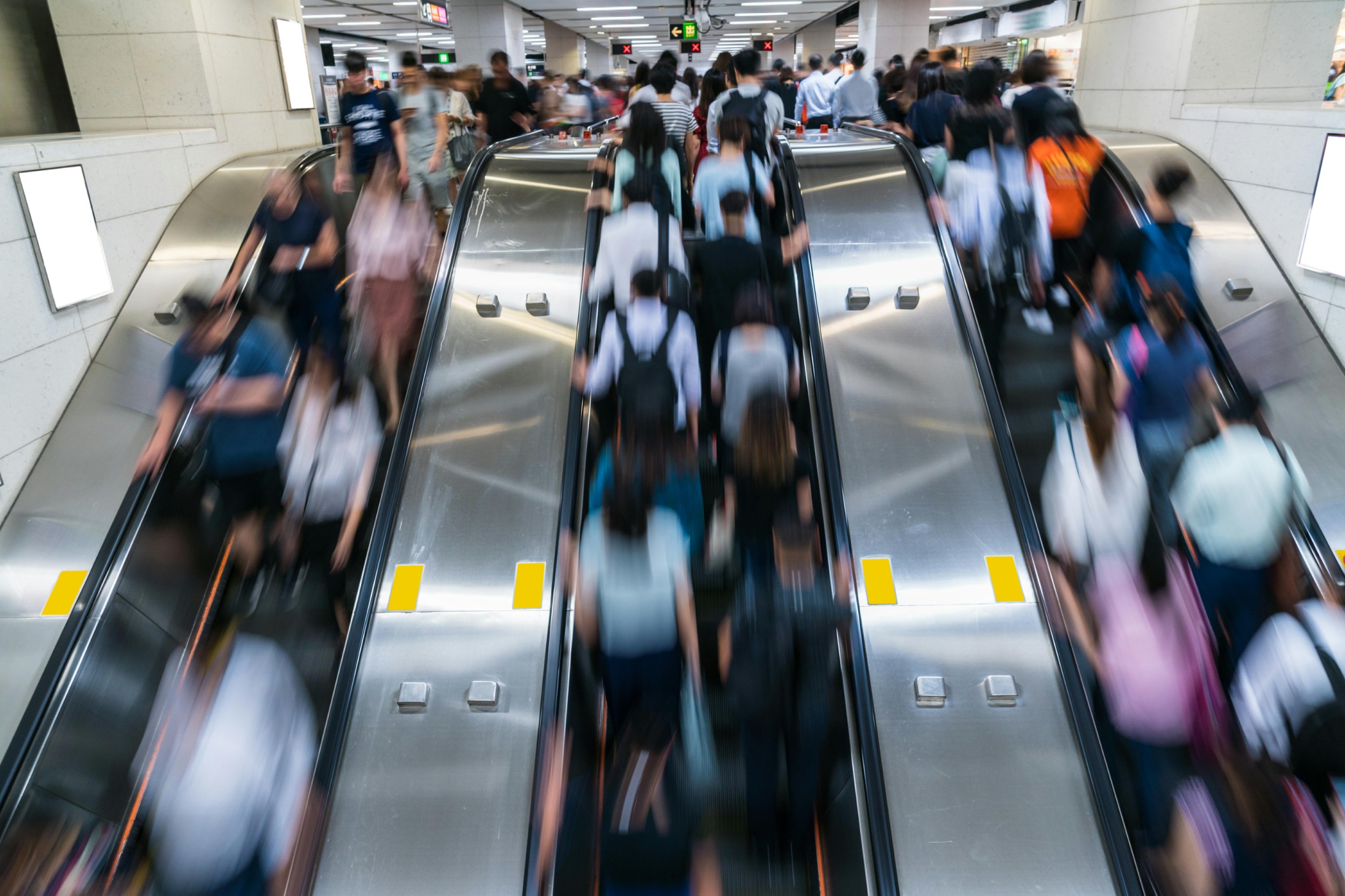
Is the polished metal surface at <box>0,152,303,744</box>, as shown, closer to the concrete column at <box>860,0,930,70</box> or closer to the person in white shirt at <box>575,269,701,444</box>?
the person in white shirt at <box>575,269,701,444</box>

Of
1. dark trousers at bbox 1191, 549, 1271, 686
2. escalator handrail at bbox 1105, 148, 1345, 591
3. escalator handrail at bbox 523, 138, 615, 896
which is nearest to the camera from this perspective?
dark trousers at bbox 1191, 549, 1271, 686

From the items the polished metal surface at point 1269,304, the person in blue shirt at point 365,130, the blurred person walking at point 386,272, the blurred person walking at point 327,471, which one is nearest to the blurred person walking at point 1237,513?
the polished metal surface at point 1269,304

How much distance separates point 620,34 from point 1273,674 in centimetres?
3393

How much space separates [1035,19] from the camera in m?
23.2

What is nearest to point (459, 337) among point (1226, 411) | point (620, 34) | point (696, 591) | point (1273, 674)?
point (696, 591)

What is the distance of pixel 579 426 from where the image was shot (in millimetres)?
3982

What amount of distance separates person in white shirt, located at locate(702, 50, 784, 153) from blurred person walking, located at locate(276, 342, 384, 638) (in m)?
3.03

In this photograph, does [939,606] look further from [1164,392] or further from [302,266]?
[302,266]

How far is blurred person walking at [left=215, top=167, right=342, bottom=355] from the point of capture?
13.4 ft

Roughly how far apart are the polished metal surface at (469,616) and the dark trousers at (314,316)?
21.7 inches

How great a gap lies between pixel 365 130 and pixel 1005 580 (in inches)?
214

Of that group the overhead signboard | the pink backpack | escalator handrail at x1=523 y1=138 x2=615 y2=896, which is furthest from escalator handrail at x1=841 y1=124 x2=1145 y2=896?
the overhead signboard

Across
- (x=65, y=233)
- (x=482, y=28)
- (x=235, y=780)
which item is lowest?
(x=235, y=780)

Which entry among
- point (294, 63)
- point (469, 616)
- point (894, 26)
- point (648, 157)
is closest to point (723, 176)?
point (648, 157)
